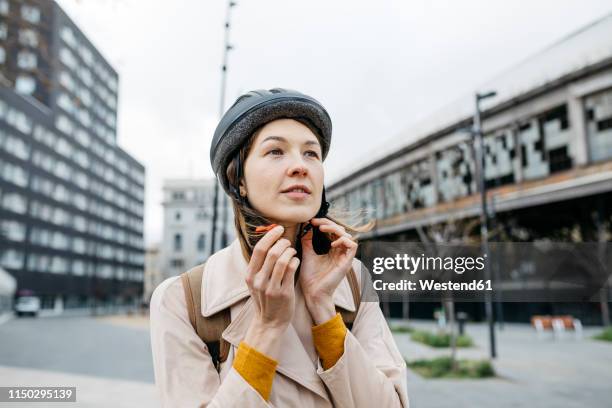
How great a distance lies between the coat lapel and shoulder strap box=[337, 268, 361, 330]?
0.02m

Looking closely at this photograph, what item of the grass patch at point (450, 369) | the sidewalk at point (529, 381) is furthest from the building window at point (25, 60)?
the grass patch at point (450, 369)

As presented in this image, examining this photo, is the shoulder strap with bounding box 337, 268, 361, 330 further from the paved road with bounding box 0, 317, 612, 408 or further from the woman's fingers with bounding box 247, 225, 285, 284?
the paved road with bounding box 0, 317, 612, 408

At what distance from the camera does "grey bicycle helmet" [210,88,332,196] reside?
1.49 metres

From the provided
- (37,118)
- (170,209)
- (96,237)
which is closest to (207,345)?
(37,118)

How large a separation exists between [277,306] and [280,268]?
Result: 0.41ft

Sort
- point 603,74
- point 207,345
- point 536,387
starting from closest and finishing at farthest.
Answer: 1. point 207,345
2. point 536,387
3. point 603,74

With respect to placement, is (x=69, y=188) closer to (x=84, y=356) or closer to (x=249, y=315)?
(x=84, y=356)

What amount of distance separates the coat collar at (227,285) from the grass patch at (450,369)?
11384 mm

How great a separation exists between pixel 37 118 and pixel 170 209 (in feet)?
63.4

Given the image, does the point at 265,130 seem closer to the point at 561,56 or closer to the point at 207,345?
the point at 207,345

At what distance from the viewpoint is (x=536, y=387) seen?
10.7 meters

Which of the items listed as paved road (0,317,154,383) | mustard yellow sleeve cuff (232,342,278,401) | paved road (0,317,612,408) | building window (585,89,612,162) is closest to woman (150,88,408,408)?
mustard yellow sleeve cuff (232,342,278,401)

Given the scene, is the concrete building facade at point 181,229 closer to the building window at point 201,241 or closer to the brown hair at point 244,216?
the building window at point 201,241

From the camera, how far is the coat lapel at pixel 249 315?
1.44 m
